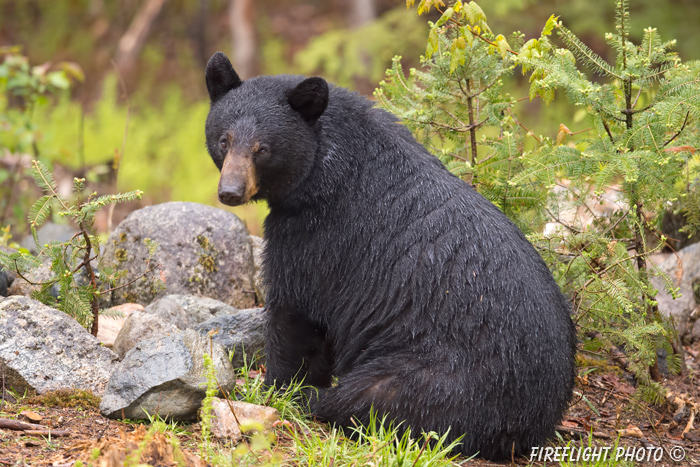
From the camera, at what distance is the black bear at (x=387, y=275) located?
13.0ft

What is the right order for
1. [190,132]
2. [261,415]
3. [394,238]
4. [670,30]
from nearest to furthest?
1. [261,415]
2. [394,238]
3. [670,30]
4. [190,132]

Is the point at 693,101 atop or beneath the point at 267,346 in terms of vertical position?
atop

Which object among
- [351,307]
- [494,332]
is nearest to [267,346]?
[351,307]

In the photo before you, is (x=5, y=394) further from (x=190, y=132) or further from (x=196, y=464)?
(x=190, y=132)

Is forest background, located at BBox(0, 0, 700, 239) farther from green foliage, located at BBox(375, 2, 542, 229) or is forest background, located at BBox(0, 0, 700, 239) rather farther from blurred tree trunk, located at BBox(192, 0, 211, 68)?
green foliage, located at BBox(375, 2, 542, 229)

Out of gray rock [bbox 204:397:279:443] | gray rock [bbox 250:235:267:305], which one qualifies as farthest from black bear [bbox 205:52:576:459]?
gray rock [bbox 250:235:267:305]

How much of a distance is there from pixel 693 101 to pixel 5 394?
4.53 m

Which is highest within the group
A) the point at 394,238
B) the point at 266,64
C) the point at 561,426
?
the point at 266,64

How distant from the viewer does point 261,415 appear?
390cm

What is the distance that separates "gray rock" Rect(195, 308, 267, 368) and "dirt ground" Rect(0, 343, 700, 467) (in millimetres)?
1132

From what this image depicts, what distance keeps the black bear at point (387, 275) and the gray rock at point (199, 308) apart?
1.06 m

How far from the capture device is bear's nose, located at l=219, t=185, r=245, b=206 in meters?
3.96

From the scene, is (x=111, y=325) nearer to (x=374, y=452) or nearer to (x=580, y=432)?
(x=374, y=452)

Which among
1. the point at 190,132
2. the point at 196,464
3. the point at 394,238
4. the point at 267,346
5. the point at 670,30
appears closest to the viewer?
the point at 196,464
